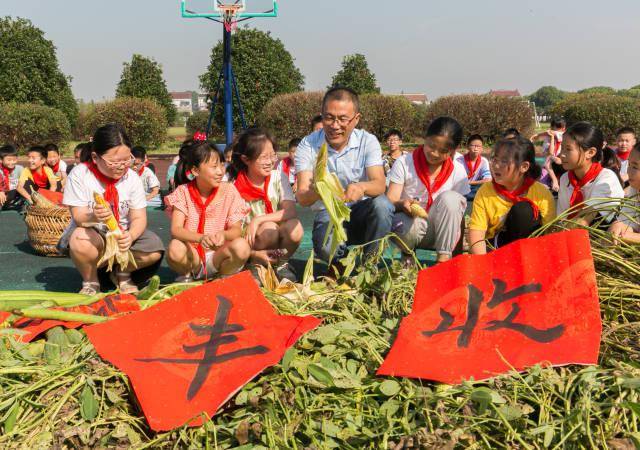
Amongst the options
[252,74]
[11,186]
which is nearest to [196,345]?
[11,186]

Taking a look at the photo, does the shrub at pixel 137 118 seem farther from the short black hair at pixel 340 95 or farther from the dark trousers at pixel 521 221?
the dark trousers at pixel 521 221

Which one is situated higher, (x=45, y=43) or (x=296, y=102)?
(x=45, y=43)

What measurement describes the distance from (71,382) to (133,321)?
0.29 meters

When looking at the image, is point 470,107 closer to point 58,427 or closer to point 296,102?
point 296,102

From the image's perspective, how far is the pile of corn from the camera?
1.49 m

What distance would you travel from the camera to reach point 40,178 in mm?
7637

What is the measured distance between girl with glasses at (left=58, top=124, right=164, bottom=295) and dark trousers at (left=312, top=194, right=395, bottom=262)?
1.02m

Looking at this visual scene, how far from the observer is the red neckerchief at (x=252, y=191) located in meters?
3.83

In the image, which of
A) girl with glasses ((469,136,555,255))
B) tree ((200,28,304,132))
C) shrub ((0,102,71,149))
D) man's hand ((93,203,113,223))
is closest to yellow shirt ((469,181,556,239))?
girl with glasses ((469,136,555,255))

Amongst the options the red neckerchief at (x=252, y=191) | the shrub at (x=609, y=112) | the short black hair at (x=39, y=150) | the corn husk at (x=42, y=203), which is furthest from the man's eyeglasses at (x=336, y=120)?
the shrub at (x=609, y=112)

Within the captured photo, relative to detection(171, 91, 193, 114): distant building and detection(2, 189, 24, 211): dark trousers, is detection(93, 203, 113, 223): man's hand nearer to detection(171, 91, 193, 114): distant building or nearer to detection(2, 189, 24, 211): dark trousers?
detection(2, 189, 24, 211): dark trousers

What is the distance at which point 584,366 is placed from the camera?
173 cm

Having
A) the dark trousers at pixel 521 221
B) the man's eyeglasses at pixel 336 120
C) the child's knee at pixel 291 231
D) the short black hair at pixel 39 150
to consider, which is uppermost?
the man's eyeglasses at pixel 336 120

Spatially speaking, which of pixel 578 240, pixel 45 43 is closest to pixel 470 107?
pixel 45 43
